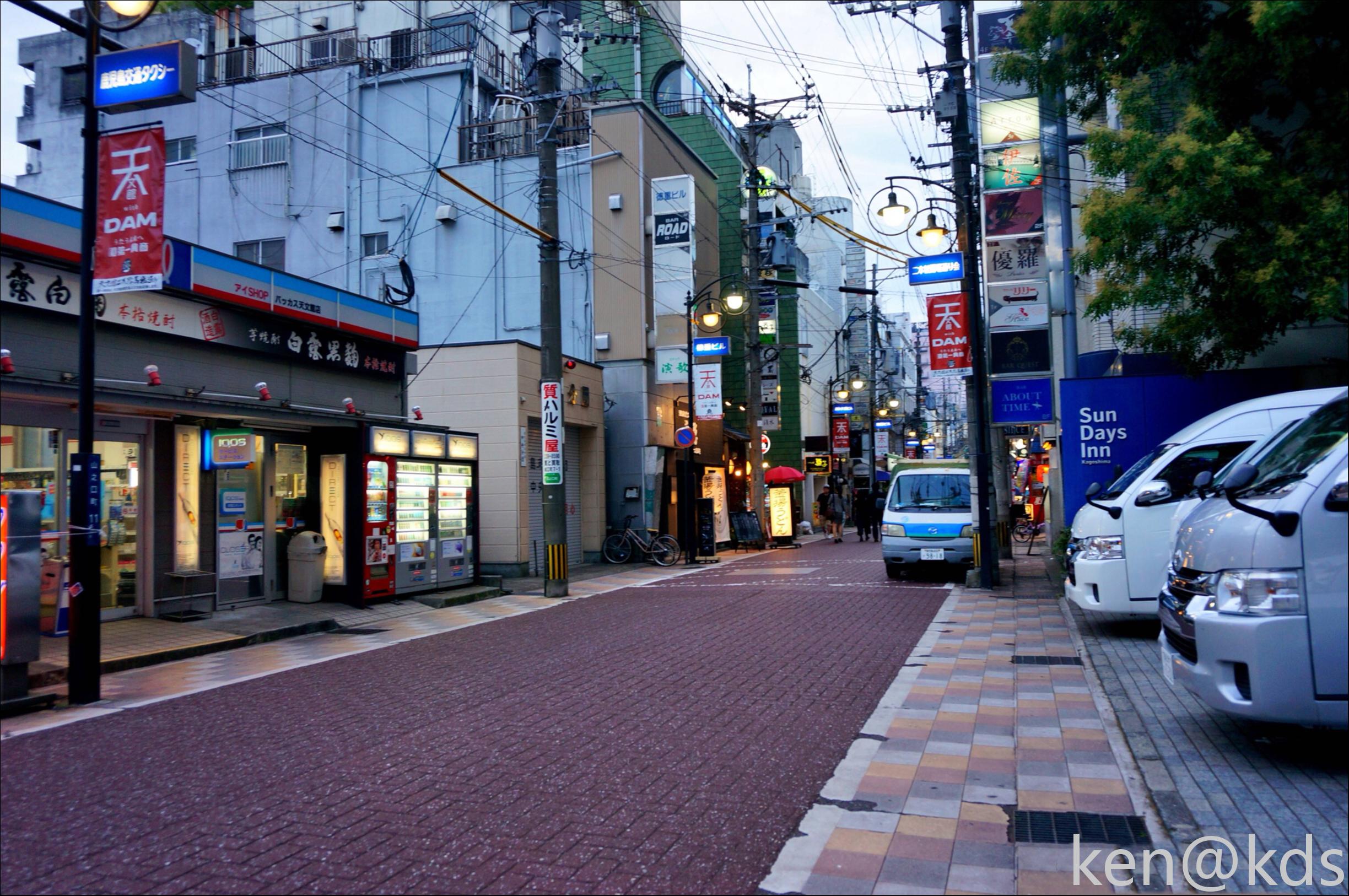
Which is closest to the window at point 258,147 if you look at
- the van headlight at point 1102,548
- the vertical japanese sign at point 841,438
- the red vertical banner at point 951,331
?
the red vertical banner at point 951,331

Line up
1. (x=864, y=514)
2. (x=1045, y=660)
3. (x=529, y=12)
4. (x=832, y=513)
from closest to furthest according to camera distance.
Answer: (x=1045, y=660) → (x=529, y=12) → (x=832, y=513) → (x=864, y=514)

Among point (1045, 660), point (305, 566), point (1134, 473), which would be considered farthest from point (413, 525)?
point (1134, 473)

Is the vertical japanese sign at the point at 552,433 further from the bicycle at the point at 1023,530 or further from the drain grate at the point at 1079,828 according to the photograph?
the bicycle at the point at 1023,530

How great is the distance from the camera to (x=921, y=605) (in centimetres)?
1363

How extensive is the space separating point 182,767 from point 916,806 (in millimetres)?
4236

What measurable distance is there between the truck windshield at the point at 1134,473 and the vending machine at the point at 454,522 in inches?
407

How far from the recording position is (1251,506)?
495cm

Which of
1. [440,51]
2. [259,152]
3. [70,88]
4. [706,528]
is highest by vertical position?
[440,51]

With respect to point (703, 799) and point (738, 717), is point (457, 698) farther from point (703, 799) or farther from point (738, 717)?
point (703, 799)

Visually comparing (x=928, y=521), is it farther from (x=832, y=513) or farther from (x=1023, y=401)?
(x=832, y=513)

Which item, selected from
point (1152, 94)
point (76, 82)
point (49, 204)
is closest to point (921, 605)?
point (1152, 94)

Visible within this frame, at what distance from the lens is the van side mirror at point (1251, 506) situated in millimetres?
4695

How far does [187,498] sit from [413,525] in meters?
3.78

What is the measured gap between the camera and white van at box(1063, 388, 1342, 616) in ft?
30.5
